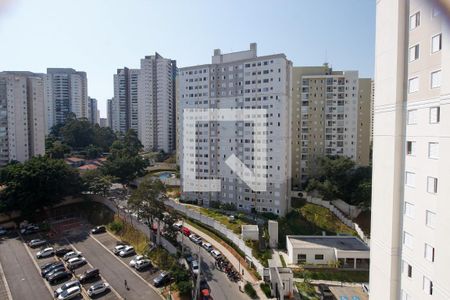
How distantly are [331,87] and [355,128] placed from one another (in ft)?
12.5

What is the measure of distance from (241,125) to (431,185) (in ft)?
45.9

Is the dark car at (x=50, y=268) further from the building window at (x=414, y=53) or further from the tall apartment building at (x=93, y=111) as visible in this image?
the tall apartment building at (x=93, y=111)

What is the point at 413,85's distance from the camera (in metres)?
4.75

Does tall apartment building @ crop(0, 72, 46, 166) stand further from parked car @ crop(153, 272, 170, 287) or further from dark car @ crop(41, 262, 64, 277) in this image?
parked car @ crop(153, 272, 170, 287)

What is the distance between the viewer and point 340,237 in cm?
1405

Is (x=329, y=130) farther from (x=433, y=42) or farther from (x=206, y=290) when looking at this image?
(x=433, y=42)

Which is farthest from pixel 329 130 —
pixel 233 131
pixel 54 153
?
pixel 54 153

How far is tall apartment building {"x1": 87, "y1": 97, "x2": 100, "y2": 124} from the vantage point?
53.8 metres

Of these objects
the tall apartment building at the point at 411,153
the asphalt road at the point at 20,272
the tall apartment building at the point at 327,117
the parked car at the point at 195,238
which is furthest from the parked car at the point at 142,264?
the tall apartment building at the point at 327,117

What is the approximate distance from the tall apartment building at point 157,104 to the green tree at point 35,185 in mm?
19309

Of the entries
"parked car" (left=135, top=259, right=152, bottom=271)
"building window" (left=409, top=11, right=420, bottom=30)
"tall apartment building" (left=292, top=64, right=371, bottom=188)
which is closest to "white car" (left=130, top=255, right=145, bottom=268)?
"parked car" (left=135, top=259, right=152, bottom=271)

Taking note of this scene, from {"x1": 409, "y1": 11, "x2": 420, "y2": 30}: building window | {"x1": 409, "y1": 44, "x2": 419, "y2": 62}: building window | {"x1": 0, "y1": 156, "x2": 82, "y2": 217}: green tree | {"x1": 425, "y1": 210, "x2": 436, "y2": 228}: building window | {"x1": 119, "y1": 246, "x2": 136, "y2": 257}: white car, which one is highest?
{"x1": 409, "y1": 11, "x2": 420, "y2": 30}: building window

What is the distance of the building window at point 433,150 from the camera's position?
4.32 metres

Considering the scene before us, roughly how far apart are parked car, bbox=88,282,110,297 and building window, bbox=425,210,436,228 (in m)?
10.2
